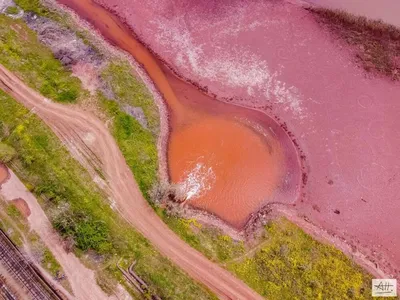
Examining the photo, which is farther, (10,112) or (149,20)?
(149,20)

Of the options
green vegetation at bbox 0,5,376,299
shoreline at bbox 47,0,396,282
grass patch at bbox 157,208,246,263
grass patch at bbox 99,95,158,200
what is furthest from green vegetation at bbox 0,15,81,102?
grass patch at bbox 157,208,246,263

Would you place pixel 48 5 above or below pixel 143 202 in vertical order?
above

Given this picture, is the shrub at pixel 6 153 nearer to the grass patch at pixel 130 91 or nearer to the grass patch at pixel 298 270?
the grass patch at pixel 130 91

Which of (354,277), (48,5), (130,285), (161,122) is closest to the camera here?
(130,285)

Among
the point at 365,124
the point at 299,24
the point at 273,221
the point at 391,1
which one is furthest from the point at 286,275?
the point at 391,1

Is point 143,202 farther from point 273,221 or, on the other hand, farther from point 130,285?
point 273,221

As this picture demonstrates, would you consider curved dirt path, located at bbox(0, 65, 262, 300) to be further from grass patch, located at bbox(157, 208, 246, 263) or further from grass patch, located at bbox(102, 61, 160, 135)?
grass patch, located at bbox(102, 61, 160, 135)

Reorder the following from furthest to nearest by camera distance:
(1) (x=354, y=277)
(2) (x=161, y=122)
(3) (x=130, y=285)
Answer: (2) (x=161, y=122)
(1) (x=354, y=277)
(3) (x=130, y=285)

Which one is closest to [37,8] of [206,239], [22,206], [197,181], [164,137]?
[164,137]
